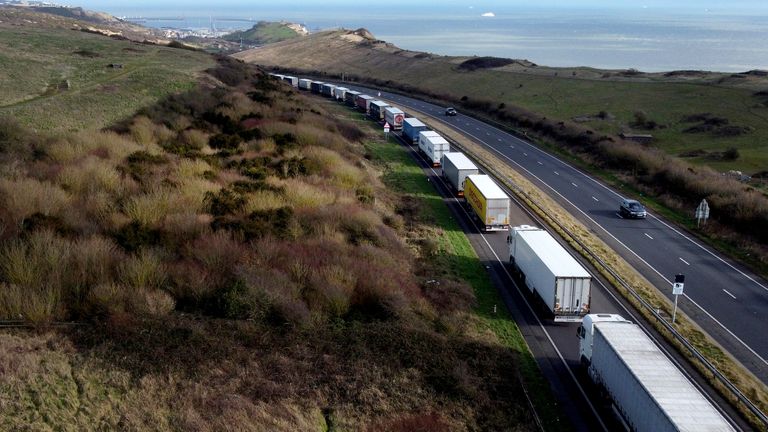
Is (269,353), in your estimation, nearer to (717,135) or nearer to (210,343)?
(210,343)

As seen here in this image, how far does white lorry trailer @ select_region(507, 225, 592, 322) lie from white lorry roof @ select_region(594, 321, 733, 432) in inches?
183

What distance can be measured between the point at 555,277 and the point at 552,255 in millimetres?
2490

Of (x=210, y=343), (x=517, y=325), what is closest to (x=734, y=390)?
(x=517, y=325)

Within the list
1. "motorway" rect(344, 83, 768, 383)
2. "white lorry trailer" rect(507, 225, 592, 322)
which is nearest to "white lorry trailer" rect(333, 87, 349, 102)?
"motorway" rect(344, 83, 768, 383)

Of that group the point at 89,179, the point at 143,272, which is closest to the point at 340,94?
the point at 89,179

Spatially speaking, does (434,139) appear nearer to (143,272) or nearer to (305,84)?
(143,272)

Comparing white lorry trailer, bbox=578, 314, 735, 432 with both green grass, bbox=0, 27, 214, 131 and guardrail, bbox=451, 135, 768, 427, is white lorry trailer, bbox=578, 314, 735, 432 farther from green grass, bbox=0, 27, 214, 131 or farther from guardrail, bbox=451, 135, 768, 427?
green grass, bbox=0, 27, 214, 131

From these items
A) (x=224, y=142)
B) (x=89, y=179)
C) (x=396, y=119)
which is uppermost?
(x=396, y=119)

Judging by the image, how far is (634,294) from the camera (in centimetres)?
2719

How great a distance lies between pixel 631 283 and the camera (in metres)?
29.7

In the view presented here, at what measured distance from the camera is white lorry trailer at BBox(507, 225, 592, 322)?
2492 cm

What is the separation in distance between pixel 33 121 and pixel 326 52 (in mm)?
132394

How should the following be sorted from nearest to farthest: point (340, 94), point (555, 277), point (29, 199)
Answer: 1. point (555, 277)
2. point (29, 199)
3. point (340, 94)

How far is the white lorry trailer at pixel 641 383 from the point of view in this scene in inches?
601
